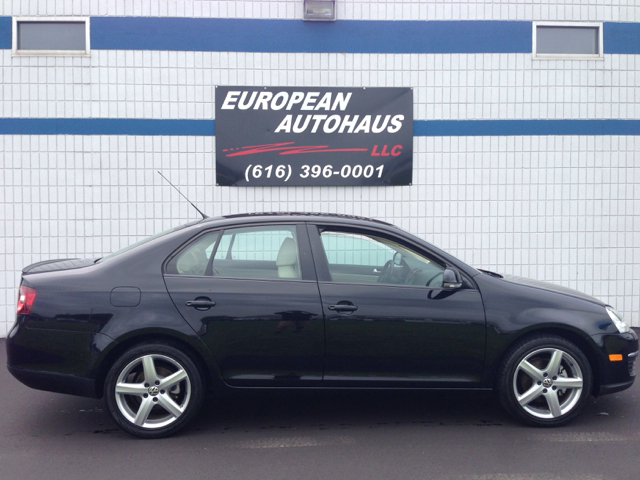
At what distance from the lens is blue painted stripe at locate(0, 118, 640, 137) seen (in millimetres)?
8250

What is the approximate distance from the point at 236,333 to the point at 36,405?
2.13 m

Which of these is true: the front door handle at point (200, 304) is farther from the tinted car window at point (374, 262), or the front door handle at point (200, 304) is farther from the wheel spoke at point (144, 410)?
the tinted car window at point (374, 262)

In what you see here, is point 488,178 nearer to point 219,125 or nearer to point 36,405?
point 219,125

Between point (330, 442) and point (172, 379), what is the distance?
1.22m

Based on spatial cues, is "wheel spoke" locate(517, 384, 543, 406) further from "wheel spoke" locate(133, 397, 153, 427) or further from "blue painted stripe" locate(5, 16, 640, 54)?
"blue painted stripe" locate(5, 16, 640, 54)

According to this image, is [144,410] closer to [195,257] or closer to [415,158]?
[195,257]

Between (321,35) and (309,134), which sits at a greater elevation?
(321,35)

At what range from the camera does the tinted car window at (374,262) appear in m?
5.02

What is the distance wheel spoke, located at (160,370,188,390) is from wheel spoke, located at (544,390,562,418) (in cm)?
268

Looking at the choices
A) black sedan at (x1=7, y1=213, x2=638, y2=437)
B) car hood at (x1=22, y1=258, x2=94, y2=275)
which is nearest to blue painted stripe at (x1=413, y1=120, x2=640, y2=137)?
black sedan at (x1=7, y1=213, x2=638, y2=437)

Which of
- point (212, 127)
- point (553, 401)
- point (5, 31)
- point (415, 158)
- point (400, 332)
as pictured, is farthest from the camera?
point (415, 158)

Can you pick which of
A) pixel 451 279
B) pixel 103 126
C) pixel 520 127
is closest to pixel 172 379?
pixel 451 279

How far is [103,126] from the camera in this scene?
8.29m

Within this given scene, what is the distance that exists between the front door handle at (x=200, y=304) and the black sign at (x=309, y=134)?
149 inches
